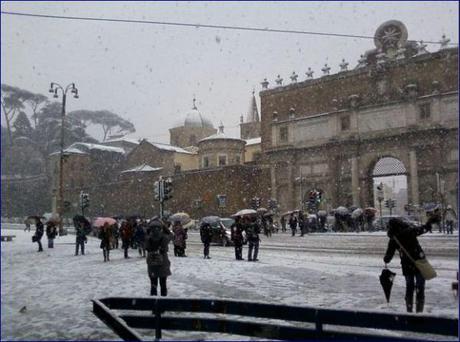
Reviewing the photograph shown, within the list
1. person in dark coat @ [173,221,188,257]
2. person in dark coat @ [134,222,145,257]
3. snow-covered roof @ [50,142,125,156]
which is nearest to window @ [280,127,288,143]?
snow-covered roof @ [50,142,125,156]

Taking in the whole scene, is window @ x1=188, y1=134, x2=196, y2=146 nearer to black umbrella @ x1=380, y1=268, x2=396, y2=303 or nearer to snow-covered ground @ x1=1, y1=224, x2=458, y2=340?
snow-covered ground @ x1=1, y1=224, x2=458, y2=340

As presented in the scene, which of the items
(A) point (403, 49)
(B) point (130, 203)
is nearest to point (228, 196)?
(B) point (130, 203)

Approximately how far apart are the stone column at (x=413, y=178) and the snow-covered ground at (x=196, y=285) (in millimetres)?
21993

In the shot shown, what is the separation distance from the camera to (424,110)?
125 ft

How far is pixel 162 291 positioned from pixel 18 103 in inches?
380

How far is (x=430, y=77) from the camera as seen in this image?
38.5 metres

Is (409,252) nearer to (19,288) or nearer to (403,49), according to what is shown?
(19,288)

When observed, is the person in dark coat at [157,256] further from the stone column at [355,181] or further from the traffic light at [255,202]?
the traffic light at [255,202]

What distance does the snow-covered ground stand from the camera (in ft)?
23.0

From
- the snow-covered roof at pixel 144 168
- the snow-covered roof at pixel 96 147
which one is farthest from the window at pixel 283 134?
the snow-covered roof at pixel 96 147

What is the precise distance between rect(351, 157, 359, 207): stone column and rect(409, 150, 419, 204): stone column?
181 inches

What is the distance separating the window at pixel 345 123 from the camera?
4253 cm

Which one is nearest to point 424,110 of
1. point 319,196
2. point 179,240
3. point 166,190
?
point 319,196

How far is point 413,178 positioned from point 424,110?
5641 mm
